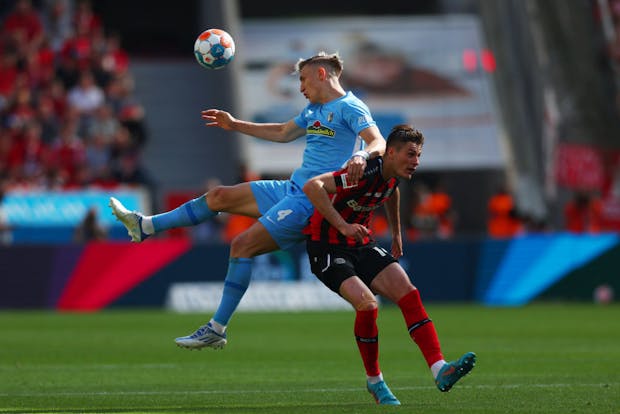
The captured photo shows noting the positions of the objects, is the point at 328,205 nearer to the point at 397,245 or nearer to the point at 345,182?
the point at 345,182

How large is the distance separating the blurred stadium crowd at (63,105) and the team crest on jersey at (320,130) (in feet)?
51.6

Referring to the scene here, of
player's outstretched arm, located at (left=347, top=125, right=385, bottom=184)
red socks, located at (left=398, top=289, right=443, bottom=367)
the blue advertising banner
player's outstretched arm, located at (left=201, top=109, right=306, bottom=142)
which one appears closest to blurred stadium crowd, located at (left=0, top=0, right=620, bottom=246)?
the blue advertising banner

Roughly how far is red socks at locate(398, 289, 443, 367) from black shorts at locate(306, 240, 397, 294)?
295mm

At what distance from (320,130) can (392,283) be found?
147cm

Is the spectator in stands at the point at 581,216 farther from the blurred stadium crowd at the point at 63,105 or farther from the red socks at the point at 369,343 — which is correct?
the red socks at the point at 369,343

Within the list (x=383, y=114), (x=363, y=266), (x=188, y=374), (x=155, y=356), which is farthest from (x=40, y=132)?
(x=363, y=266)

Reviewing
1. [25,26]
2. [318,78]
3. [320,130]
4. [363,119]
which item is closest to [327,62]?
[318,78]

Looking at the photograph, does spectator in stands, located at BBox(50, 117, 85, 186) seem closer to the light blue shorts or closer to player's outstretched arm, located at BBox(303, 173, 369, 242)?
the light blue shorts

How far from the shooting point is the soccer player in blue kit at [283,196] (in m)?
9.75

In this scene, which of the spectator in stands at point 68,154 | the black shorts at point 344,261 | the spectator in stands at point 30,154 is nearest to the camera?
the black shorts at point 344,261

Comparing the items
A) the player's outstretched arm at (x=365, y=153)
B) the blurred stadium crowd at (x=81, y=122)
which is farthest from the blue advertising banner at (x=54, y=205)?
the player's outstretched arm at (x=365, y=153)

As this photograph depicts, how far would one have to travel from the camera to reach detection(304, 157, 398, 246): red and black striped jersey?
8.91m

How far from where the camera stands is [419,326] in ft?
29.2

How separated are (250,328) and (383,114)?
14206 millimetres
